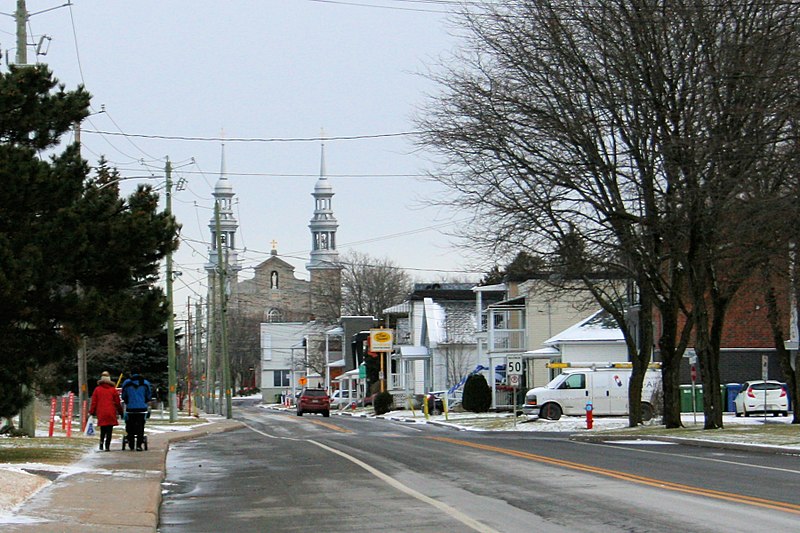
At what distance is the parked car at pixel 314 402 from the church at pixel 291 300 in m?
44.2

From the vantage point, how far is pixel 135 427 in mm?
25500

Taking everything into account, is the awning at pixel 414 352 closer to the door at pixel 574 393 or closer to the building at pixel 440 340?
the building at pixel 440 340

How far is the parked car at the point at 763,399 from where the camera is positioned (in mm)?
45906

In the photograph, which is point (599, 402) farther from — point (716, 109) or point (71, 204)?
point (71, 204)

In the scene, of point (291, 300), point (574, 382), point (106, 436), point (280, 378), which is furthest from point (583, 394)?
point (291, 300)

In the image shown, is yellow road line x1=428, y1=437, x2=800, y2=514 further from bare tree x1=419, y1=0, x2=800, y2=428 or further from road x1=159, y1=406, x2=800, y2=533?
bare tree x1=419, y1=0, x2=800, y2=428

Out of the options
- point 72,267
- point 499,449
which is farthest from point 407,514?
point 499,449

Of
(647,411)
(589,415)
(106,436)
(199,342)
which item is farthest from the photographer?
(199,342)

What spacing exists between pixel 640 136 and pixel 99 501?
20814mm

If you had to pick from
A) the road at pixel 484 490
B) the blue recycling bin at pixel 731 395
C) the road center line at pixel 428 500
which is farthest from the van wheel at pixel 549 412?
the road center line at pixel 428 500

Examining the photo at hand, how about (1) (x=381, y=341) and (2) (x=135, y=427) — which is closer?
(2) (x=135, y=427)

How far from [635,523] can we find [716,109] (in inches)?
784

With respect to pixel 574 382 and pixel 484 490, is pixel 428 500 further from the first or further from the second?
pixel 574 382

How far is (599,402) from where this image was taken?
1895 inches
